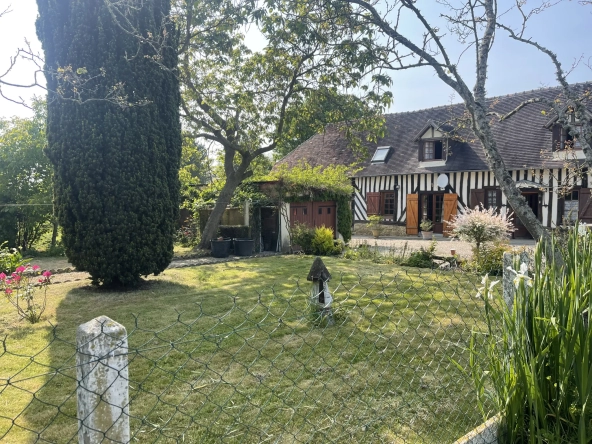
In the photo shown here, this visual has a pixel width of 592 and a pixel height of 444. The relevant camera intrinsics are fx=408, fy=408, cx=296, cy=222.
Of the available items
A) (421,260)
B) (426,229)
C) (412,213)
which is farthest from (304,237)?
(412,213)

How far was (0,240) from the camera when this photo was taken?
11859 millimetres

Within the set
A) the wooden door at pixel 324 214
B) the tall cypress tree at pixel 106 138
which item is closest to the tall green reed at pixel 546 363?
the tall cypress tree at pixel 106 138

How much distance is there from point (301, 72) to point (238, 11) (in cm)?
345

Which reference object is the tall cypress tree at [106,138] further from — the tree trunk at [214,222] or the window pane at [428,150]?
the window pane at [428,150]

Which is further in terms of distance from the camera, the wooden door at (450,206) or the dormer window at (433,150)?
the dormer window at (433,150)

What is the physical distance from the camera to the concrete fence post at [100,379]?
1147 millimetres

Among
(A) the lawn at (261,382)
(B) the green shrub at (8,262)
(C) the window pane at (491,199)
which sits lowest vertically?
(A) the lawn at (261,382)

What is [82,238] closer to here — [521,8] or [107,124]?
[107,124]

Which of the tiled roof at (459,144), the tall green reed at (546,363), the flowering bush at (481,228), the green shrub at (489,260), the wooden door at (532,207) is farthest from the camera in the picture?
the wooden door at (532,207)

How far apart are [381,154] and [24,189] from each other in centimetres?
1589

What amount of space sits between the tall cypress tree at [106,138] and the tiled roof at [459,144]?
862 centimetres

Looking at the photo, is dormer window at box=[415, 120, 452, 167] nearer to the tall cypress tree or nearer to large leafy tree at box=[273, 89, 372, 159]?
large leafy tree at box=[273, 89, 372, 159]

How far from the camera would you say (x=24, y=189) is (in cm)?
1254

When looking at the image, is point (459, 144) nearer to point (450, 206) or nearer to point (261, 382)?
point (450, 206)
